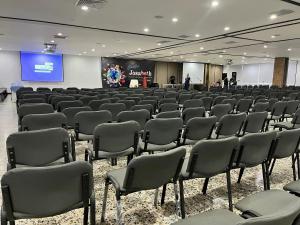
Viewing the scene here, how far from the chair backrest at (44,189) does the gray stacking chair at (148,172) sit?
0.32 m

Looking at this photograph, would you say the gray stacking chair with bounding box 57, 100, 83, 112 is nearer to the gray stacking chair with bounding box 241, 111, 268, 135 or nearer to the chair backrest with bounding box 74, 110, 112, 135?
the chair backrest with bounding box 74, 110, 112, 135

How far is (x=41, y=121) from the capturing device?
349 cm

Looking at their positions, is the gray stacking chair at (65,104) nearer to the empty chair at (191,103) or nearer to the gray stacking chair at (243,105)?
the empty chair at (191,103)

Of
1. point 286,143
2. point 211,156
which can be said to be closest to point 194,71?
point 286,143

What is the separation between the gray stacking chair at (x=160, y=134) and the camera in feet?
10.4

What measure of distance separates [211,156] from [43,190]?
1.42 meters

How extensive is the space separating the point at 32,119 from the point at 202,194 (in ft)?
8.25

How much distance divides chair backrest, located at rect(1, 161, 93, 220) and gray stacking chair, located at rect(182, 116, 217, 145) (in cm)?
208

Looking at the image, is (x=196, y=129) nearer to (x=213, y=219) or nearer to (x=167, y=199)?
(x=167, y=199)

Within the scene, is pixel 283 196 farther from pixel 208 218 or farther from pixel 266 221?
pixel 266 221

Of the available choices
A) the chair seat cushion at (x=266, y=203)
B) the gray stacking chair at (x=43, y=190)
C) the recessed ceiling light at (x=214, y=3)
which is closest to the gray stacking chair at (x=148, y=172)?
the gray stacking chair at (x=43, y=190)

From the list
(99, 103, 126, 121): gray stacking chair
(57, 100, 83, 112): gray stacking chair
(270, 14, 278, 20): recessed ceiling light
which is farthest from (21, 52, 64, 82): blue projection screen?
(270, 14, 278, 20): recessed ceiling light

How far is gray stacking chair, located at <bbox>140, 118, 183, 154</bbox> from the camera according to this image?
3.18 m

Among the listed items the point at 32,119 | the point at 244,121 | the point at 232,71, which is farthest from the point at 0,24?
the point at 232,71
